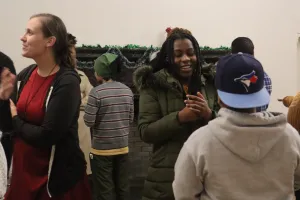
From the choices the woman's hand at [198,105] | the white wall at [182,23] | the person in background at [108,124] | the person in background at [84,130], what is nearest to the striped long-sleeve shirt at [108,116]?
the person in background at [108,124]

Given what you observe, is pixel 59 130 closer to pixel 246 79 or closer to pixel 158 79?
pixel 158 79

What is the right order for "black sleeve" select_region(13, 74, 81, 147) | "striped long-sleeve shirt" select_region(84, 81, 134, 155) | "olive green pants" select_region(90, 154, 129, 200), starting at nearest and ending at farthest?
"black sleeve" select_region(13, 74, 81, 147)
"striped long-sleeve shirt" select_region(84, 81, 134, 155)
"olive green pants" select_region(90, 154, 129, 200)

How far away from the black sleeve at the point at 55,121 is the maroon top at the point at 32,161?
0.05 meters

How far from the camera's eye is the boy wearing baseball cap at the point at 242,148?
1368 mm

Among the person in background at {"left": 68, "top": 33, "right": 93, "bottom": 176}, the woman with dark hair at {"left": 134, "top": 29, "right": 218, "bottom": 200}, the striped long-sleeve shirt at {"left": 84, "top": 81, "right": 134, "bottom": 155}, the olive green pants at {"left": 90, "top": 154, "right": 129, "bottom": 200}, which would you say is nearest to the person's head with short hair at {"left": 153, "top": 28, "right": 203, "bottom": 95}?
the woman with dark hair at {"left": 134, "top": 29, "right": 218, "bottom": 200}

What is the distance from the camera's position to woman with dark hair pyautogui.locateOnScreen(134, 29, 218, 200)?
6.27 feet

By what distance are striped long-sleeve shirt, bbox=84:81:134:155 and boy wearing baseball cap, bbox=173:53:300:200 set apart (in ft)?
7.19

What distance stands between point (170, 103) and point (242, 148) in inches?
27.1

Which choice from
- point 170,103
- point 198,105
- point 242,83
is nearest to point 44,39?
point 170,103

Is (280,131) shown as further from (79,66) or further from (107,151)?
(79,66)

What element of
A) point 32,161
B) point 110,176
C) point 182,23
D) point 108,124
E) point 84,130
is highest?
point 182,23

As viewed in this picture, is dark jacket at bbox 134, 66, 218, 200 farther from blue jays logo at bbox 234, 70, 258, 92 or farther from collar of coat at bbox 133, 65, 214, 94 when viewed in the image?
blue jays logo at bbox 234, 70, 258, 92

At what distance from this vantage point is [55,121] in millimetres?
1769

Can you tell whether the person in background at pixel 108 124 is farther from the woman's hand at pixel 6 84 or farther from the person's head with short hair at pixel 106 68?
the woman's hand at pixel 6 84
